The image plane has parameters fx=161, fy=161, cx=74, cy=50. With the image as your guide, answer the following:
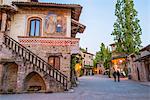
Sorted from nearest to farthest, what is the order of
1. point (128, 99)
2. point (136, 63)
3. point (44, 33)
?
1. point (128, 99)
2. point (44, 33)
3. point (136, 63)

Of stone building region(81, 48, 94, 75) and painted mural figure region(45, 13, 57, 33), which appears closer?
painted mural figure region(45, 13, 57, 33)

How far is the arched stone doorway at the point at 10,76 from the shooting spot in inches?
533

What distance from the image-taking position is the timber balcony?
1444cm

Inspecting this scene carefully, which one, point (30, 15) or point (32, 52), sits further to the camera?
point (30, 15)

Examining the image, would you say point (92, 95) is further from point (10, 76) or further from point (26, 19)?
point (26, 19)

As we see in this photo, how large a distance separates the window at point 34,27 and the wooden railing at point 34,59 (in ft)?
6.62

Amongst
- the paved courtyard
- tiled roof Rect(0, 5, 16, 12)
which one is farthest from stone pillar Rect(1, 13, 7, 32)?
the paved courtyard

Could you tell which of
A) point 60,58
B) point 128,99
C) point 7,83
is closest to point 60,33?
point 60,58

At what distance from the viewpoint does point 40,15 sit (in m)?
15.3

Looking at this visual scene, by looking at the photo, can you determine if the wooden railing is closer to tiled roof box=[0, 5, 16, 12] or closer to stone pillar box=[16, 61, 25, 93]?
stone pillar box=[16, 61, 25, 93]

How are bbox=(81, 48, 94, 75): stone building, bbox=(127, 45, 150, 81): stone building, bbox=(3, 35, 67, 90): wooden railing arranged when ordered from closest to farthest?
bbox=(3, 35, 67, 90): wooden railing, bbox=(127, 45, 150, 81): stone building, bbox=(81, 48, 94, 75): stone building

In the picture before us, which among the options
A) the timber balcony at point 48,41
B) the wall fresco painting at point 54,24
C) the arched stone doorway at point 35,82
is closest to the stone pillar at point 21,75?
the arched stone doorway at point 35,82

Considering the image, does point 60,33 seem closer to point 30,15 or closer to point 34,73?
point 30,15

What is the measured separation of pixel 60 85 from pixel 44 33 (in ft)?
17.0
